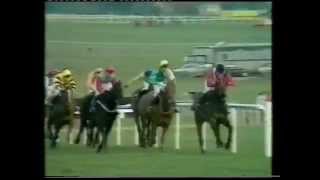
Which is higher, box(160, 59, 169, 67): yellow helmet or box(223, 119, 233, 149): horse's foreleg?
box(160, 59, 169, 67): yellow helmet

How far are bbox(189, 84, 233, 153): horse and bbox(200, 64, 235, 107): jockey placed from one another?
22 mm

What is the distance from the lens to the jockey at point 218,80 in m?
7.58

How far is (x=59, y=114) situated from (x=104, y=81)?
14.5 inches

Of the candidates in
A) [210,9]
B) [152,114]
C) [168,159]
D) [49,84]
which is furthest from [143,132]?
[210,9]

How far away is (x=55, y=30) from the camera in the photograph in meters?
7.47

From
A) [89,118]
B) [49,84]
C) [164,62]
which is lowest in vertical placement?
[89,118]

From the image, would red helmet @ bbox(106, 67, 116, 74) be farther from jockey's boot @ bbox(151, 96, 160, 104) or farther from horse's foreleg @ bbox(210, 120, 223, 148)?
horse's foreleg @ bbox(210, 120, 223, 148)

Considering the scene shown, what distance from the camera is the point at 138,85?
7.55 metres

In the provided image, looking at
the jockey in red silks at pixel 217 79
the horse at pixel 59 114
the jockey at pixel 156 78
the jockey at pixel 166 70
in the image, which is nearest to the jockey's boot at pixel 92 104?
the horse at pixel 59 114

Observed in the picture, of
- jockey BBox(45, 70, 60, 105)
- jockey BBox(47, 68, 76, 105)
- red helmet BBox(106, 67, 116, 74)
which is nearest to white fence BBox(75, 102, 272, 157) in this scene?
red helmet BBox(106, 67, 116, 74)

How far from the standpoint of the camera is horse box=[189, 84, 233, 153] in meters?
7.59

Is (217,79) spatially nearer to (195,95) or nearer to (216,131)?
(195,95)
